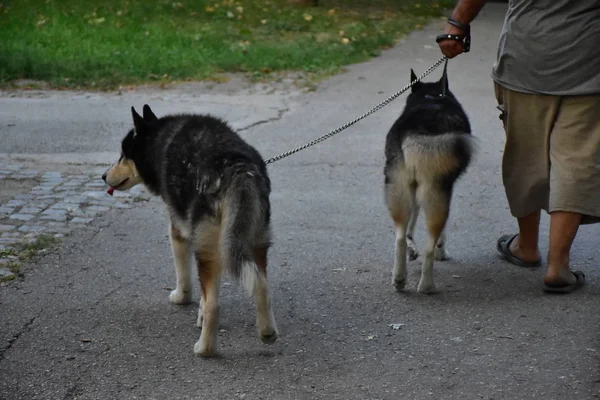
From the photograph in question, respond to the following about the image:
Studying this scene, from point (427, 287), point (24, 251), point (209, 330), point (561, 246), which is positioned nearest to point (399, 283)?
point (427, 287)

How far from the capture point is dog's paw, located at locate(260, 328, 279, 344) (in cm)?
437

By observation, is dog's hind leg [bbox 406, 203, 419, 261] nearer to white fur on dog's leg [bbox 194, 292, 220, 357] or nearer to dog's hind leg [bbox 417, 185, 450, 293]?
dog's hind leg [bbox 417, 185, 450, 293]

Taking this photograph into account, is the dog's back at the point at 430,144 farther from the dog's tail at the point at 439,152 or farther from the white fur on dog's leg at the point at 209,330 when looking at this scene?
the white fur on dog's leg at the point at 209,330

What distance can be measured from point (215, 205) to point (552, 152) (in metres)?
2.06

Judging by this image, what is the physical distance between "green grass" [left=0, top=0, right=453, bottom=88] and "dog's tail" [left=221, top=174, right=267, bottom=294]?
715 cm

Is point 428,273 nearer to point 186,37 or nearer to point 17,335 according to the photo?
point 17,335

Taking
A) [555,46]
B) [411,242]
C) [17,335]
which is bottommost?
[411,242]

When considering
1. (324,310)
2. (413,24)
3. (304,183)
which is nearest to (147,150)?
(324,310)

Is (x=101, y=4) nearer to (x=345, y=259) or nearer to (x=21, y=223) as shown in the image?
(x=21, y=223)

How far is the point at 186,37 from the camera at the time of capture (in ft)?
44.4

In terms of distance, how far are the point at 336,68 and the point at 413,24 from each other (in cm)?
413

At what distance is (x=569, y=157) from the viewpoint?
5105 mm

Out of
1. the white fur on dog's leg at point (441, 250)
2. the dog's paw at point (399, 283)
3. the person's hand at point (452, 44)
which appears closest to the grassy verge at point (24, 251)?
the dog's paw at point (399, 283)

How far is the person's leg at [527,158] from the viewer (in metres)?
5.23
